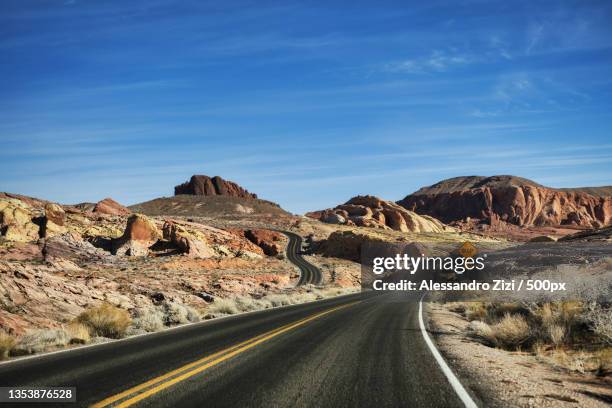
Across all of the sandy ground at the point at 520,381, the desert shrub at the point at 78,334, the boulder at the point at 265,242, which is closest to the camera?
the sandy ground at the point at 520,381

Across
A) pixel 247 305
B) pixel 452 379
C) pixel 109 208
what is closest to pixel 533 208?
pixel 109 208

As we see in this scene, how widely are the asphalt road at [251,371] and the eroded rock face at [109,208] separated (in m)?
74.4

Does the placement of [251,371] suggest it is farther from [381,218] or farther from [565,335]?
[381,218]

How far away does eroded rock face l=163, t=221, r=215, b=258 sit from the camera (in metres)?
57.8

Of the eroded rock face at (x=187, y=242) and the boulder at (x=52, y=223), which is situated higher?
the boulder at (x=52, y=223)

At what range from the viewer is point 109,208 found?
82.6 metres

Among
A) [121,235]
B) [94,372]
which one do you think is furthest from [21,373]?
[121,235]

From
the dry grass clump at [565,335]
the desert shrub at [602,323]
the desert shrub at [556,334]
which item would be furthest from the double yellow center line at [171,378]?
the desert shrub at [602,323]

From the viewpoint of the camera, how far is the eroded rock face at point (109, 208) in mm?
80812

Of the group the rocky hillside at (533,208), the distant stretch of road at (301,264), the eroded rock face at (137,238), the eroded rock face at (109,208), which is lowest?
the distant stretch of road at (301,264)

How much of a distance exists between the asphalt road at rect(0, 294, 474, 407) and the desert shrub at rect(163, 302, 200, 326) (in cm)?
470

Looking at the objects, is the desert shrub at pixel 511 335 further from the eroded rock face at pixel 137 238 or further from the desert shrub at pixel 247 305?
the eroded rock face at pixel 137 238

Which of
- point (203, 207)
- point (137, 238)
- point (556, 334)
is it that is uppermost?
point (203, 207)

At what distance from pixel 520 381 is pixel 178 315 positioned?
521 inches
